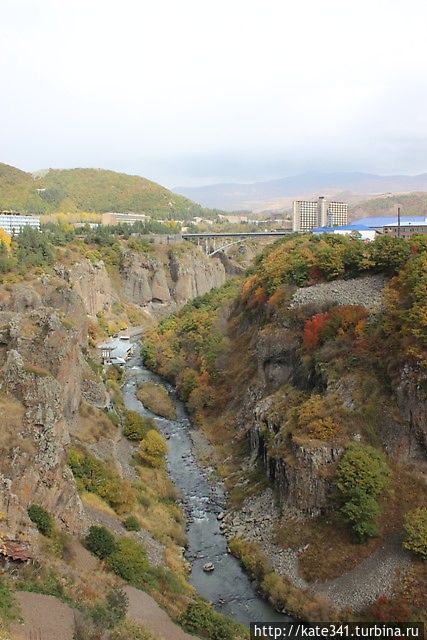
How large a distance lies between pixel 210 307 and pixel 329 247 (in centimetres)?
2537

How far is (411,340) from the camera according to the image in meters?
31.7

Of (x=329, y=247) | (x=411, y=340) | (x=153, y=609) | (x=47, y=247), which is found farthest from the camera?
(x=47, y=247)

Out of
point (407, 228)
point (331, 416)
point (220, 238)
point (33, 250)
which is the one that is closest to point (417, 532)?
point (331, 416)

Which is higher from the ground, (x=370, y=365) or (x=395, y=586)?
(x=370, y=365)

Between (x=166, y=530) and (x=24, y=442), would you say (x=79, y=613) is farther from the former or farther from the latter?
(x=166, y=530)

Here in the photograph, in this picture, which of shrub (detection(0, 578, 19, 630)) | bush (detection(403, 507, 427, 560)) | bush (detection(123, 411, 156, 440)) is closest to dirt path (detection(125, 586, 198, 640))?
shrub (detection(0, 578, 19, 630))

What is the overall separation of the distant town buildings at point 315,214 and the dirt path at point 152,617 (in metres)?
160

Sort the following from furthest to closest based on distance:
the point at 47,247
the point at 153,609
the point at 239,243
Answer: the point at 239,243 → the point at 47,247 → the point at 153,609

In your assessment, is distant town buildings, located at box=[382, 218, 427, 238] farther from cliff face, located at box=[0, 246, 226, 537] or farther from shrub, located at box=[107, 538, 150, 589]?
shrub, located at box=[107, 538, 150, 589]

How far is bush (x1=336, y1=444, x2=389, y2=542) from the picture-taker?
89.1ft

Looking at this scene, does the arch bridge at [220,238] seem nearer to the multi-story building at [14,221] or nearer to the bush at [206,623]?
the multi-story building at [14,221]

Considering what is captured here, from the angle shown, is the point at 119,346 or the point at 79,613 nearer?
the point at 79,613

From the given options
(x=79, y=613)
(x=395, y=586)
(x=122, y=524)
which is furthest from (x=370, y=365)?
(x=79, y=613)

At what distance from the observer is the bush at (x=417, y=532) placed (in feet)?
81.8
